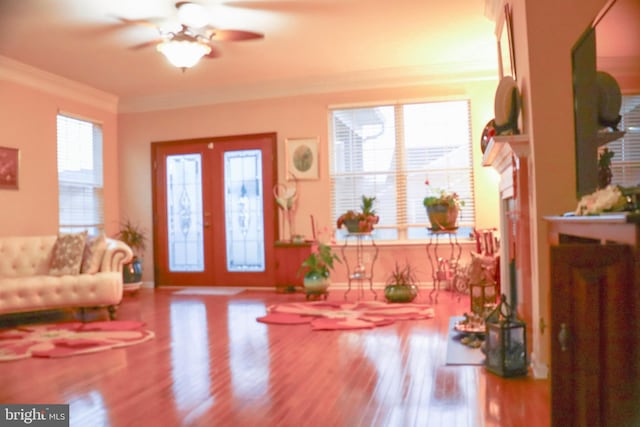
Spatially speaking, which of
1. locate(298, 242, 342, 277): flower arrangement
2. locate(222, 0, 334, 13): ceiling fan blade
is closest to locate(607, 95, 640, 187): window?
locate(222, 0, 334, 13): ceiling fan blade

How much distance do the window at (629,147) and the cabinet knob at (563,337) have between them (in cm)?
63

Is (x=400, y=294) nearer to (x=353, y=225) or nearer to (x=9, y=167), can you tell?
(x=353, y=225)

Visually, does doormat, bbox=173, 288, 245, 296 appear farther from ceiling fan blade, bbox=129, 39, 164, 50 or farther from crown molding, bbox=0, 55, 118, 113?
ceiling fan blade, bbox=129, 39, 164, 50

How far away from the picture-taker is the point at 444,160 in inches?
277

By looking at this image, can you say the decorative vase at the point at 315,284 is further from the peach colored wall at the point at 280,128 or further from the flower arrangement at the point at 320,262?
the peach colored wall at the point at 280,128

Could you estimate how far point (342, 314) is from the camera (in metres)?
5.35

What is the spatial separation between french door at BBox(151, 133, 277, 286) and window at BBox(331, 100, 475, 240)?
3.25ft

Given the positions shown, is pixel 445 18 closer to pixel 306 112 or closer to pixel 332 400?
pixel 306 112

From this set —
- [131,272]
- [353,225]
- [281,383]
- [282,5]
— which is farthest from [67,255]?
[281,383]

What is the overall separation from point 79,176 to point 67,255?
2.13 metres

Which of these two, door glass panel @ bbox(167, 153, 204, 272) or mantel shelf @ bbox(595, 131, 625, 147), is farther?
door glass panel @ bbox(167, 153, 204, 272)

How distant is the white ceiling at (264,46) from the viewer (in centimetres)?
490

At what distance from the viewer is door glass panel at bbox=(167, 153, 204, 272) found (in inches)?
310

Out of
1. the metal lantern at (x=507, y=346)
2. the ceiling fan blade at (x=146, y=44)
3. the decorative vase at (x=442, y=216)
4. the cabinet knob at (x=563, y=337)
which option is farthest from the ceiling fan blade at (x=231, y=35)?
the cabinet knob at (x=563, y=337)
